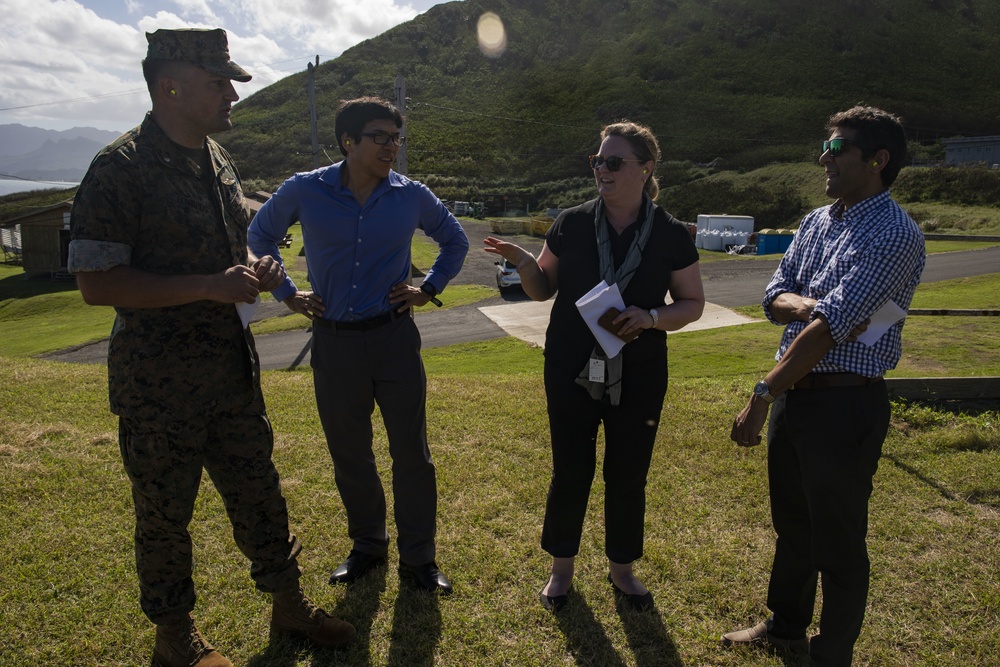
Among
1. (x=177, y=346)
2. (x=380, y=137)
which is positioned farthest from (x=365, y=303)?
(x=177, y=346)

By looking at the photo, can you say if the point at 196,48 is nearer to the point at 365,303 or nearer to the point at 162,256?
the point at 162,256

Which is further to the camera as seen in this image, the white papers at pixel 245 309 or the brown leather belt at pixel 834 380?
the white papers at pixel 245 309

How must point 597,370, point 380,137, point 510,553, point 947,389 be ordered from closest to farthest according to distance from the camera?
point 597,370 < point 380,137 < point 510,553 < point 947,389

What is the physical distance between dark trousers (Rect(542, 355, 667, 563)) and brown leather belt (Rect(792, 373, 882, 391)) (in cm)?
63

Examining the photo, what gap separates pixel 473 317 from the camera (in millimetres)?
18625

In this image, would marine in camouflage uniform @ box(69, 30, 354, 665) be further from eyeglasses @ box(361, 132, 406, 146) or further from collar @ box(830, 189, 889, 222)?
collar @ box(830, 189, 889, 222)

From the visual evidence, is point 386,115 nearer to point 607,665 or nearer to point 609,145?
point 609,145

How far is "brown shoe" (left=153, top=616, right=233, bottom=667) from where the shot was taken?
8.05ft

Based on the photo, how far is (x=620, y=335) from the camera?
2.62 metres

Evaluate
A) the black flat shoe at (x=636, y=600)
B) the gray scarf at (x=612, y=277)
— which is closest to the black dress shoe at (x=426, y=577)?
the black flat shoe at (x=636, y=600)

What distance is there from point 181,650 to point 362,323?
145cm

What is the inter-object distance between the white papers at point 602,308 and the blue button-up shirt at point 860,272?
2.05 feet

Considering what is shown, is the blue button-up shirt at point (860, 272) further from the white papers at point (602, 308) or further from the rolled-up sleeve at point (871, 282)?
the white papers at point (602, 308)

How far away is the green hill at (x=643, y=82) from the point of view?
70.4 m
